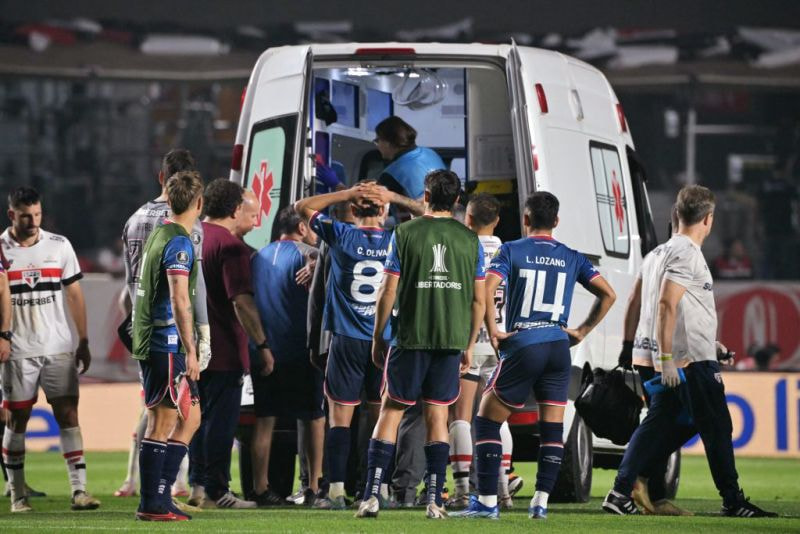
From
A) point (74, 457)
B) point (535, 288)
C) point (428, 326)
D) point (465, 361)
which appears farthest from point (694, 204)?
point (74, 457)

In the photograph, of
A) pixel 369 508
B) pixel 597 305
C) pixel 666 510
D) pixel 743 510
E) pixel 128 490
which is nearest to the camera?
pixel 369 508

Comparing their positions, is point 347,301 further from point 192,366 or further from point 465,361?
point 192,366

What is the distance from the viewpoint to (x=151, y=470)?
24.1ft

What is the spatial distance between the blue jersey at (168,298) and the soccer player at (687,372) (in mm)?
2532

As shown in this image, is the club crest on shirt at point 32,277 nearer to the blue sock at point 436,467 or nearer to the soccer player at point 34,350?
the soccer player at point 34,350

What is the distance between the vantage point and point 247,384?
8805mm

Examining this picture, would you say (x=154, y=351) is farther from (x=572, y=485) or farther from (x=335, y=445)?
(x=572, y=485)

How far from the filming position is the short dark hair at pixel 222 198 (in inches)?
333

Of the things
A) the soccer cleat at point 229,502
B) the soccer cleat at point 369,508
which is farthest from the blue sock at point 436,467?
the soccer cleat at point 229,502

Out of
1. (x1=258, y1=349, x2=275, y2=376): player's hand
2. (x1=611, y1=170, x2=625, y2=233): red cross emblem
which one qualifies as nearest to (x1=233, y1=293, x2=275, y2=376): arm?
(x1=258, y1=349, x2=275, y2=376): player's hand

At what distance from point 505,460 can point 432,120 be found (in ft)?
10.9

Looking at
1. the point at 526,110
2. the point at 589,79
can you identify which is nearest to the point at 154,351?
the point at 526,110

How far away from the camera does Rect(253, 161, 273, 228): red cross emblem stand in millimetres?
9109

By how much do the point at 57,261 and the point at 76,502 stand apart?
138cm
